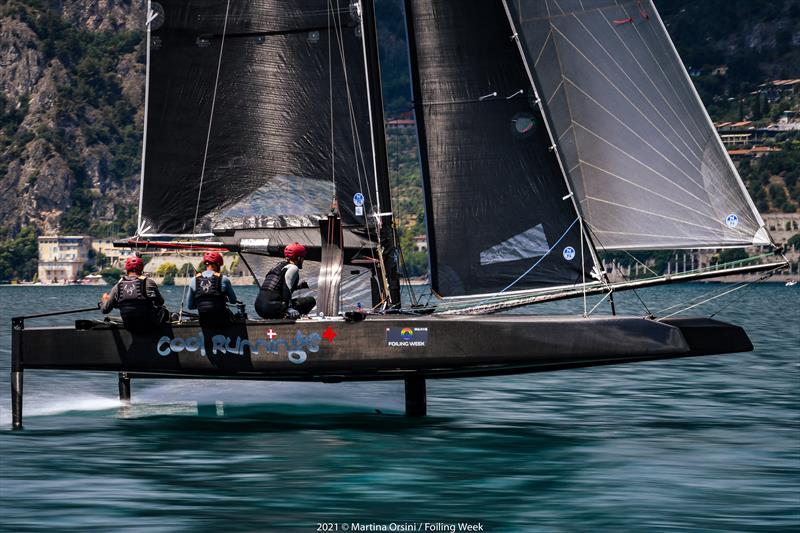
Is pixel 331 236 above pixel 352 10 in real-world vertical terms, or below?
below

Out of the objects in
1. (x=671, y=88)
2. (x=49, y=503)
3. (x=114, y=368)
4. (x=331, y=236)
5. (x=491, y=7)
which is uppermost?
(x=491, y=7)

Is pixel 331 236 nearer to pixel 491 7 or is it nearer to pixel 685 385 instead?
pixel 491 7

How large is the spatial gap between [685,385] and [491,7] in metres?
7.95

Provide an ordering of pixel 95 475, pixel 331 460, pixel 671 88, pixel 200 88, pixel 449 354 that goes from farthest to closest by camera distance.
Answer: pixel 200 88, pixel 671 88, pixel 449 354, pixel 331 460, pixel 95 475

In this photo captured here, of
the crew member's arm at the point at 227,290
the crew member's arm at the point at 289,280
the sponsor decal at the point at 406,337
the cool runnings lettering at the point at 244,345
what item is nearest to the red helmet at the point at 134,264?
the cool runnings lettering at the point at 244,345

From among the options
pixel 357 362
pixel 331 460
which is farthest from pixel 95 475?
pixel 357 362

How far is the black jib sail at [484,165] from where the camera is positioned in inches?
603

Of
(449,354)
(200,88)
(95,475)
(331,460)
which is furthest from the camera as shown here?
(200,88)

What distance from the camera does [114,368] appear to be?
47.6 feet

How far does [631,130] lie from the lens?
15359mm

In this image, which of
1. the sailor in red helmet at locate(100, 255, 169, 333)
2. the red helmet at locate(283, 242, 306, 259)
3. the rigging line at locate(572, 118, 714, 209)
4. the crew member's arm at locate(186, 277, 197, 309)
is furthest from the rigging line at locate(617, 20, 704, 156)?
the sailor in red helmet at locate(100, 255, 169, 333)

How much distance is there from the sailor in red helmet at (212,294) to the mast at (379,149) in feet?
7.45

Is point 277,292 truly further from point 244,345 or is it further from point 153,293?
point 153,293

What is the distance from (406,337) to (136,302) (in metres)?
2.80
